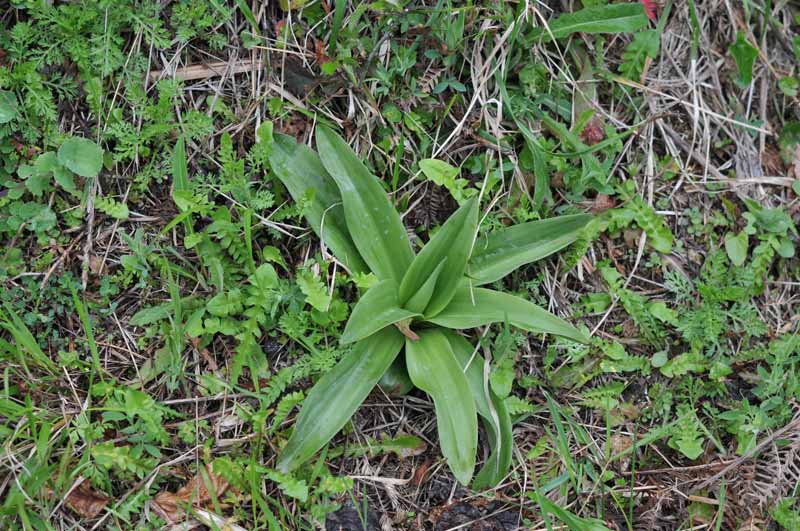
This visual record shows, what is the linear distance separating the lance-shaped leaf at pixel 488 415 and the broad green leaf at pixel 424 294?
16cm

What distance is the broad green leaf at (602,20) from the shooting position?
2.52 meters

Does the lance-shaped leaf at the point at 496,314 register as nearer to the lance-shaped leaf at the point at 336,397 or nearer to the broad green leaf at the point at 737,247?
the lance-shaped leaf at the point at 336,397

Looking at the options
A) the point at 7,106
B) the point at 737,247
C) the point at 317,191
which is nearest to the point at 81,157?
the point at 7,106

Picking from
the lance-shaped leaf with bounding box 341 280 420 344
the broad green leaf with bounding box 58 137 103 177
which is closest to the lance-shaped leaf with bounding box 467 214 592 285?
the lance-shaped leaf with bounding box 341 280 420 344

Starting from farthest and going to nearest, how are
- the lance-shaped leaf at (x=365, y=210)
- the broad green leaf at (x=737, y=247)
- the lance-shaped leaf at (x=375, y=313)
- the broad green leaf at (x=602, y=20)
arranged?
the broad green leaf at (x=737, y=247), the broad green leaf at (x=602, y=20), the lance-shaped leaf at (x=365, y=210), the lance-shaped leaf at (x=375, y=313)

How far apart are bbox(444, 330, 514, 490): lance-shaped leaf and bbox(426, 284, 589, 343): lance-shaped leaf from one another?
0.10 metres

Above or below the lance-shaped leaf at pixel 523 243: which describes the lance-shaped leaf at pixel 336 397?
below

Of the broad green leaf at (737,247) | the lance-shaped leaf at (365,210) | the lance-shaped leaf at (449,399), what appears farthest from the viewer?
the broad green leaf at (737,247)

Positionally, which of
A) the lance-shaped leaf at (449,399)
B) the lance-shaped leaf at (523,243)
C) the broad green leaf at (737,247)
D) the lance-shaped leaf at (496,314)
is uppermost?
the lance-shaped leaf at (523,243)

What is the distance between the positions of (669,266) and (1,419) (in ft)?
7.73

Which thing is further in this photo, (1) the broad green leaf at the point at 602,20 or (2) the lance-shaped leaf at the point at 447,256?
(1) the broad green leaf at the point at 602,20

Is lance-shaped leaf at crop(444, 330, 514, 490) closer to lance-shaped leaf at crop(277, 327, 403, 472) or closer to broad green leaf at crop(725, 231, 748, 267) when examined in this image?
lance-shaped leaf at crop(277, 327, 403, 472)

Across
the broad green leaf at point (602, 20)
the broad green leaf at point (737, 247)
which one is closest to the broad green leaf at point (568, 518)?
the broad green leaf at point (737, 247)

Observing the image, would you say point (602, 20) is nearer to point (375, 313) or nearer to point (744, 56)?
point (744, 56)
